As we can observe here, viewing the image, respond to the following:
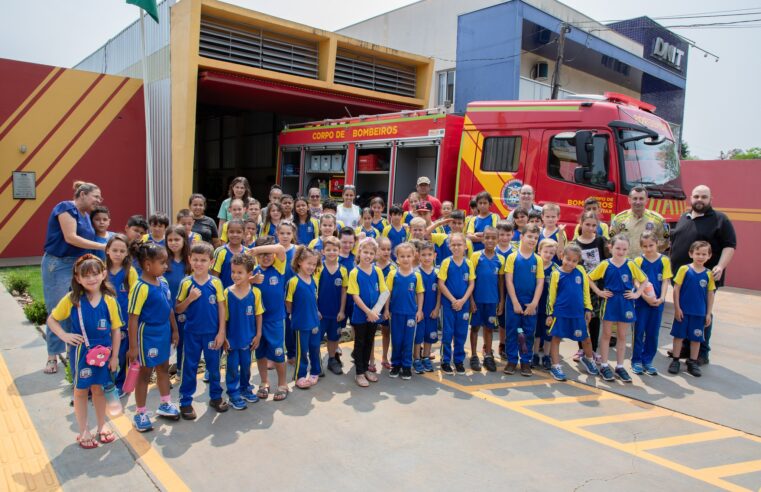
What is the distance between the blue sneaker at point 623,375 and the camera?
5469mm

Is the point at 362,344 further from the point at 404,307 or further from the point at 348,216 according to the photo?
the point at 348,216

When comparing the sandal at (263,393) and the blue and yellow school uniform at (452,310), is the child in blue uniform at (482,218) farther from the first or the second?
the sandal at (263,393)

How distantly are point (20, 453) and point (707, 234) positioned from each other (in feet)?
22.6

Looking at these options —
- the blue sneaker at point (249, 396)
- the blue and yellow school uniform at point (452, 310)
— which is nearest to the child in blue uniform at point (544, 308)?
the blue and yellow school uniform at point (452, 310)

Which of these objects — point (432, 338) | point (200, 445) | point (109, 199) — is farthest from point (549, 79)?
point (200, 445)

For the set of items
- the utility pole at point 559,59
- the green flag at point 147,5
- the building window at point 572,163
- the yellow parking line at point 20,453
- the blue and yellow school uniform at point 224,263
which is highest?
the utility pole at point 559,59

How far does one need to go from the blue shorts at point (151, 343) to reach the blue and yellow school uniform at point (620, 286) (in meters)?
4.36

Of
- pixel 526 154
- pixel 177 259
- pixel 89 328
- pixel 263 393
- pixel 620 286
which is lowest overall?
pixel 263 393

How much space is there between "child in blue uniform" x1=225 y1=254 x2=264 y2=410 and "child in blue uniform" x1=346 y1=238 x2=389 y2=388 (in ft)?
3.30

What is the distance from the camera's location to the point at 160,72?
39.8ft

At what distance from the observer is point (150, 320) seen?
3977 mm

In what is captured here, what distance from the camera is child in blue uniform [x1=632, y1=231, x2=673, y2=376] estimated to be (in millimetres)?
5723

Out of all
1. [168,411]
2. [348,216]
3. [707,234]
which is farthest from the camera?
[348,216]

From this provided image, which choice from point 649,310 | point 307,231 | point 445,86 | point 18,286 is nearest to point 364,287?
point 307,231
